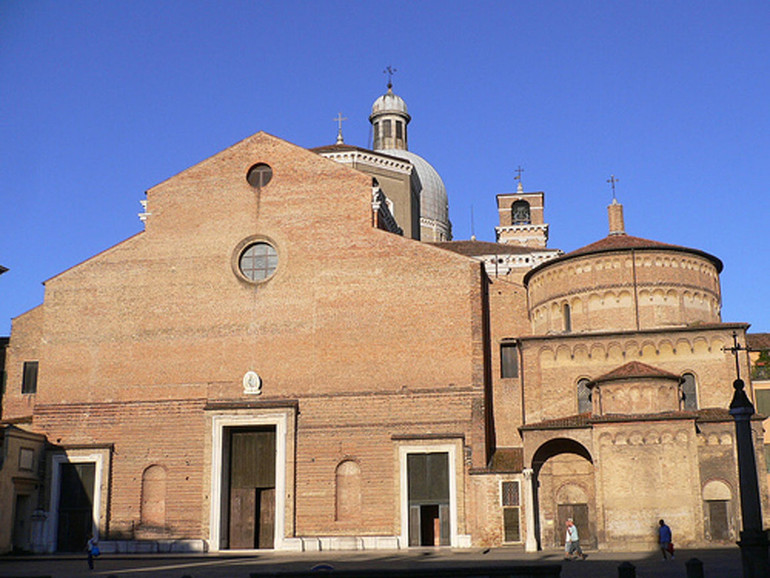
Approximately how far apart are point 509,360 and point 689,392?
5.85 metres

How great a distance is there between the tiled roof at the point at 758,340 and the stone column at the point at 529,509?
9921 mm

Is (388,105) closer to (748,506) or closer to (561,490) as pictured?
(561,490)

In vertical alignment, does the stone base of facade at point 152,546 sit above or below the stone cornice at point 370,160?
below

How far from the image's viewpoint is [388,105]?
5553 cm

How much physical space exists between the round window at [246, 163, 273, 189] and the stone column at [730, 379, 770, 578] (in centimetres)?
1940

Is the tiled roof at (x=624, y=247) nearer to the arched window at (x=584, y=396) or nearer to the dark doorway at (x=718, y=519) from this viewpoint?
the arched window at (x=584, y=396)

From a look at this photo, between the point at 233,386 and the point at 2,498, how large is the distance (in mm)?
7673

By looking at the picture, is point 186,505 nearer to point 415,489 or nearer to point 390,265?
point 415,489

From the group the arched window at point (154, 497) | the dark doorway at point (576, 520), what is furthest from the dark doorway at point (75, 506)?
the dark doorway at point (576, 520)

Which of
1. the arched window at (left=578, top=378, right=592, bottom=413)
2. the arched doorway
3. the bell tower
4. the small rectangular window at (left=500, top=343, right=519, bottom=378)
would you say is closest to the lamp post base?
the arched doorway

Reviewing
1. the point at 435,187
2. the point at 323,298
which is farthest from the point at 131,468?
the point at 435,187

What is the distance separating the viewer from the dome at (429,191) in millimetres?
54500

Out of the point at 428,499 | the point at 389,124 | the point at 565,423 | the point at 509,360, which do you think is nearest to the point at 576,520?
the point at 565,423

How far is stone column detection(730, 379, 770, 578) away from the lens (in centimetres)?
1491
